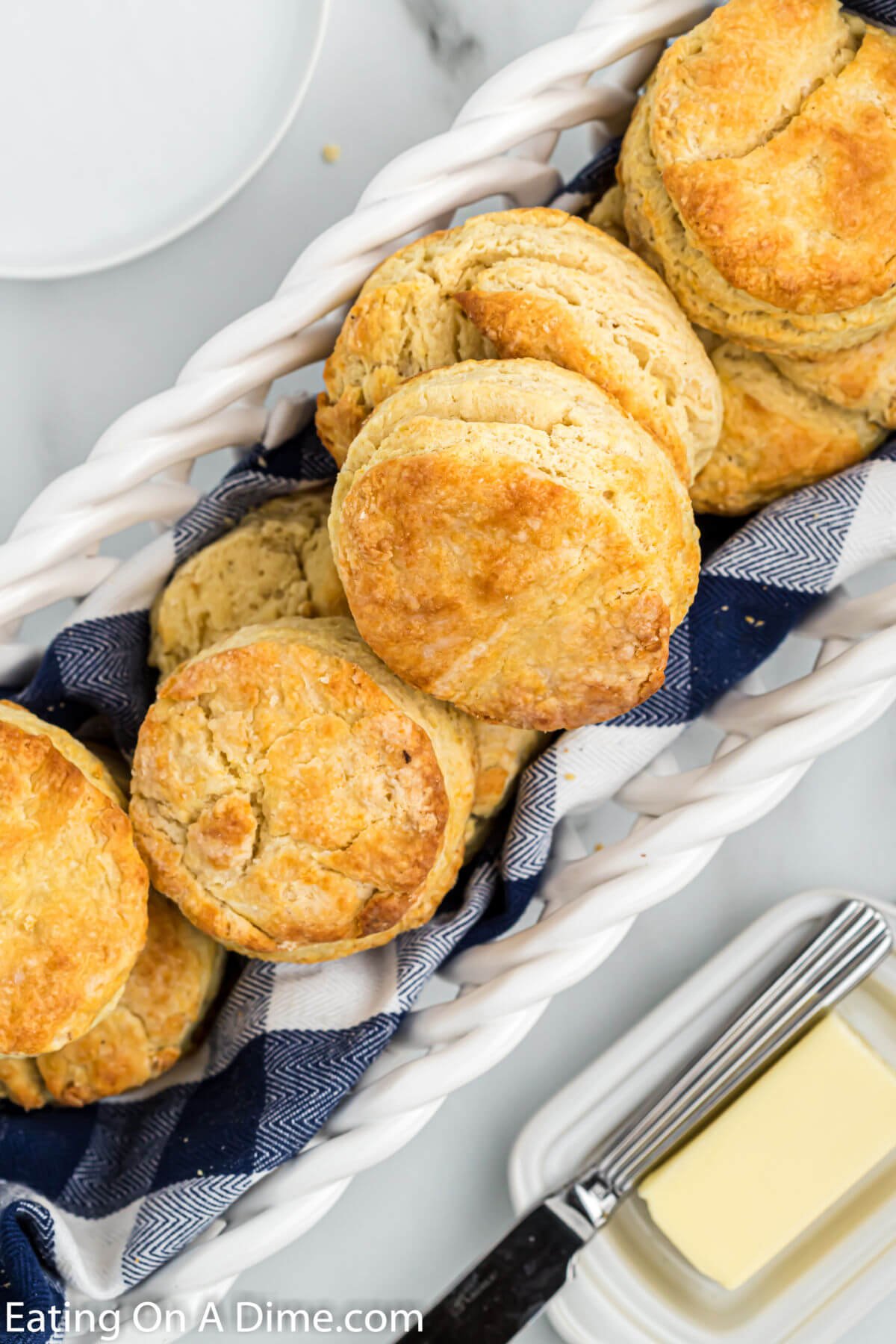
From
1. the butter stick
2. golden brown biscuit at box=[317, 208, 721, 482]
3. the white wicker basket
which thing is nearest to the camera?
golden brown biscuit at box=[317, 208, 721, 482]

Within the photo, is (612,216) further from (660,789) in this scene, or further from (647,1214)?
(647,1214)

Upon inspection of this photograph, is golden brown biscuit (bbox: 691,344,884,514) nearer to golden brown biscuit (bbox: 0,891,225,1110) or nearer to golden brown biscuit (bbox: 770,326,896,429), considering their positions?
golden brown biscuit (bbox: 770,326,896,429)

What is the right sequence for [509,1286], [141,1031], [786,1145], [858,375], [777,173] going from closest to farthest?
[777,173] → [858,375] → [141,1031] → [509,1286] → [786,1145]

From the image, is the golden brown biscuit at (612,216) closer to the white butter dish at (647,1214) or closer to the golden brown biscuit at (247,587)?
the golden brown biscuit at (247,587)

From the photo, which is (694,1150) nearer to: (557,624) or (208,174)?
(557,624)

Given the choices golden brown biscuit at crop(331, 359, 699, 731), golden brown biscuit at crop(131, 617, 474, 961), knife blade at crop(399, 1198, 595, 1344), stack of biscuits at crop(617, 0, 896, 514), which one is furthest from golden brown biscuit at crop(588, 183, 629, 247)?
knife blade at crop(399, 1198, 595, 1344)

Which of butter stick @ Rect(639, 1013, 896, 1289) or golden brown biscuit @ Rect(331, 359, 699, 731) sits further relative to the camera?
butter stick @ Rect(639, 1013, 896, 1289)

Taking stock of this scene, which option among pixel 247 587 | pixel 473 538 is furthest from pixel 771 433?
pixel 247 587
